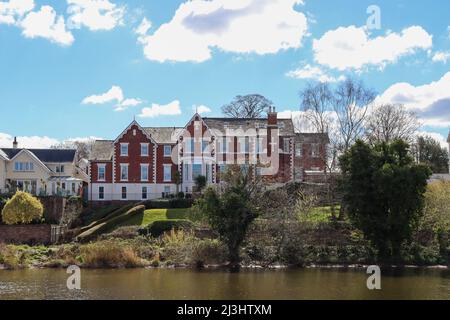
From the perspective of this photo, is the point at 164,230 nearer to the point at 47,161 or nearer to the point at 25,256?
the point at 25,256

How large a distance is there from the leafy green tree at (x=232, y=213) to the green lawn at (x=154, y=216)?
11976 millimetres

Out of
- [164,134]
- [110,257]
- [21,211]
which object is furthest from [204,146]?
[110,257]

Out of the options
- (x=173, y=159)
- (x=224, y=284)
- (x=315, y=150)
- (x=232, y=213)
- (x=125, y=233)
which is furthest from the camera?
(x=173, y=159)

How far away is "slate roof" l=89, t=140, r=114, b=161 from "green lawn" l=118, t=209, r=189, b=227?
1192 centimetres

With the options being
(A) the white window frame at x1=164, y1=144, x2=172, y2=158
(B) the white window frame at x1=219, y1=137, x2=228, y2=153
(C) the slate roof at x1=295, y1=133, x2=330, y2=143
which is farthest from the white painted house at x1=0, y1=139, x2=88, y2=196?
(C) the slate roof at x1=295, y1=133, x2=330, y2=143

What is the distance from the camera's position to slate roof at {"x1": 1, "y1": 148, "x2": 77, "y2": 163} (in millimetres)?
67750

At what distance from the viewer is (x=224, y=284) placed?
31016 millimetres

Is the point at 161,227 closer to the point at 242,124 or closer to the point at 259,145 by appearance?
the point at 259,145

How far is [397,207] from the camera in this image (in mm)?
39781

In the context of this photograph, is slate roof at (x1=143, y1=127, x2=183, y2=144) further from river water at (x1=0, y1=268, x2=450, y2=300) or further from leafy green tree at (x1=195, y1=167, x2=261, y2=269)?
river water at (x1=0, y1=268, x2=450, y2=300)

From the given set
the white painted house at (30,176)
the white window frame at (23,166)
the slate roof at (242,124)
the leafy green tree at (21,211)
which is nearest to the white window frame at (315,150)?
the slate roof at (242,124)

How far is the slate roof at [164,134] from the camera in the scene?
65.8 m

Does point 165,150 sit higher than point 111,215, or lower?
higher

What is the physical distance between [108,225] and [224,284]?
22656 mm
